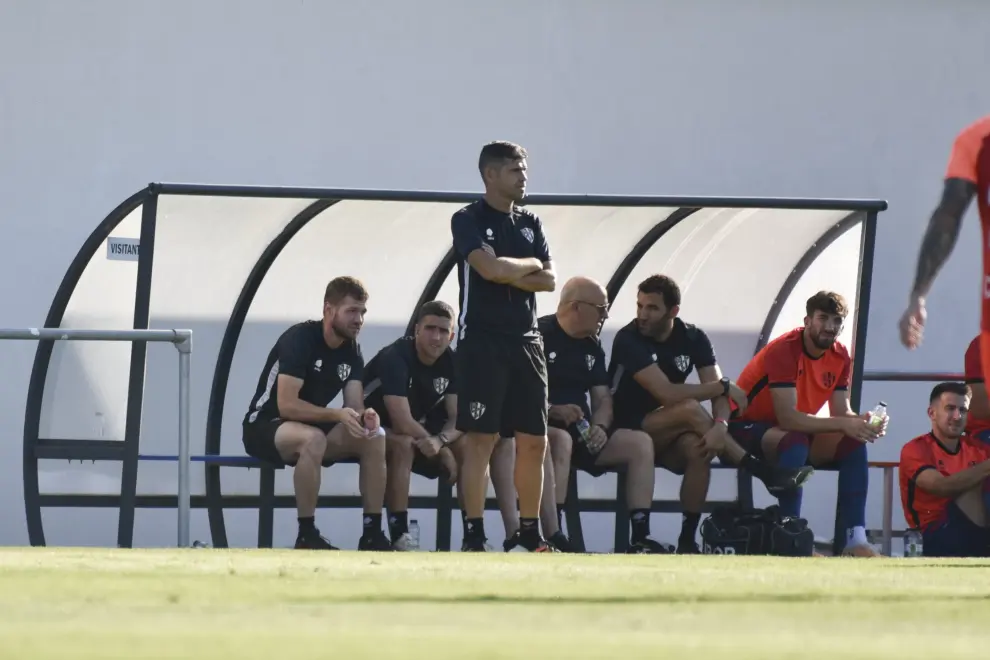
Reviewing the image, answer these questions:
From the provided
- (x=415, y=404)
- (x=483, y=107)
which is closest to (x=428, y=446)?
(x=415, y=404)

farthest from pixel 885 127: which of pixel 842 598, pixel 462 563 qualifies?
pixel 842 598

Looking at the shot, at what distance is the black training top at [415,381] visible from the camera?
884cm

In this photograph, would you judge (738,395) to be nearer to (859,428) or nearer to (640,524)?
(859,428)

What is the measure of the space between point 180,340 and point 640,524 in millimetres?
2426

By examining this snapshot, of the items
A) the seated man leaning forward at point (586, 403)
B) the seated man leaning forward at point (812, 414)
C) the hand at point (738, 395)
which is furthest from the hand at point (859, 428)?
the seated man leaning forward at point (586, 403)

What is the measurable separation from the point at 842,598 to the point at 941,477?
13.9 ft

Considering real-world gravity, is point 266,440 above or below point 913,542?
above

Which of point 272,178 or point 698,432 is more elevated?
point 272,178

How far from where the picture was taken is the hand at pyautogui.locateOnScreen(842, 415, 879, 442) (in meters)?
8.74

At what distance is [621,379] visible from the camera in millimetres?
9047

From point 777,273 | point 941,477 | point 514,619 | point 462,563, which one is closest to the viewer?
point 514,619

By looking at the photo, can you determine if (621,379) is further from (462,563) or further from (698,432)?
(462,563)

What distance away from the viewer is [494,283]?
24.3ft

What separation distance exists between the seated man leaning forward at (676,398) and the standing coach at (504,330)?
1470 millimetres
